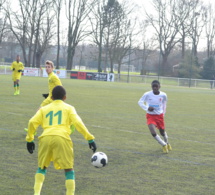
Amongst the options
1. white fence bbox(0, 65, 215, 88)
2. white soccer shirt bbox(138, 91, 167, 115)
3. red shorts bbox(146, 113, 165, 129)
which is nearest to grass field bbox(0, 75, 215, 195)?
red shorts bbox(146, 113, 165, 129)

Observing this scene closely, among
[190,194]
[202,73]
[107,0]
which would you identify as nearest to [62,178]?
[190,194]

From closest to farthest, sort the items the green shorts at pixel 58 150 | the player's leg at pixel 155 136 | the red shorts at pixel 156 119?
the green shorts at pixel 58 150, the player's leg at pixel 155 136, the red shorts at pixel 156 119

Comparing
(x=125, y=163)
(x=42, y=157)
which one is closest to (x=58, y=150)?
(x=42, y=157)

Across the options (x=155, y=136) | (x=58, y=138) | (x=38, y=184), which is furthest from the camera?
(x=155, y=136)

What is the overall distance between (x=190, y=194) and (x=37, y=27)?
6392 cm

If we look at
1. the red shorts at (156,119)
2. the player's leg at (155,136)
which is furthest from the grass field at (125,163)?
the red shorts at (156,119)

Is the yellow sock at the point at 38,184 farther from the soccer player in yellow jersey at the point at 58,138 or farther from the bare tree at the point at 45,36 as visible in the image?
the bare tree at the point at 45,36

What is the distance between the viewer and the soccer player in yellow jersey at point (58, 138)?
5449mm

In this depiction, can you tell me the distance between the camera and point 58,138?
17.8ft

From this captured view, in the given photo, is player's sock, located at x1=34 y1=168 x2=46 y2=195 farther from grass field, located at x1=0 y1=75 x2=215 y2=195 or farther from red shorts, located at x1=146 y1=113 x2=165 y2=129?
red shorts, located at x1=146 y1=113 x2=165 y2=129

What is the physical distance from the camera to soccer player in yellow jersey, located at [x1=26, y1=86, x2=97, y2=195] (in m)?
5.45

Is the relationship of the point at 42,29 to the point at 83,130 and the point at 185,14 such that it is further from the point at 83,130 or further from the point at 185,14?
the point at 83,130

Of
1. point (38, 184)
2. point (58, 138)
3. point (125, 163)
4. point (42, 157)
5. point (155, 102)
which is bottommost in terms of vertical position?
point (125, 163)

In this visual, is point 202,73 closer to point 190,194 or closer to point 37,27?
point 37,27
